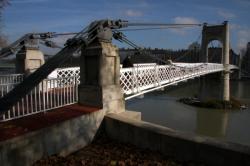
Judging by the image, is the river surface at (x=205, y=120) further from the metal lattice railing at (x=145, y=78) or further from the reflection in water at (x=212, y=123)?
the metal lattice railing at (x=145, y=78)

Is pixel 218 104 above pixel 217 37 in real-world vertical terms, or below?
below

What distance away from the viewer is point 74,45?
567cm

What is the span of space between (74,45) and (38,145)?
7.56 ft

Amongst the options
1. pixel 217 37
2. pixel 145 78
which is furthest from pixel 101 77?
pixel 217 37

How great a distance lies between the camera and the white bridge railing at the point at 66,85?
547cm

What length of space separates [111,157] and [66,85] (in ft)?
9.46

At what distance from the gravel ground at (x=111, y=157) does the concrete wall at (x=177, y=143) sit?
123 mm

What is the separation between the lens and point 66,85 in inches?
270

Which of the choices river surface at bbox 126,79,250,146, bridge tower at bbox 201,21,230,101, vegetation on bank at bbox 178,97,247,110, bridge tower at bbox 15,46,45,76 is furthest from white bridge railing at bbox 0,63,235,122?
bridge tower at bbox 201,21,230,101

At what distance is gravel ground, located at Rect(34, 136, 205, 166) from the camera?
4.19 metres

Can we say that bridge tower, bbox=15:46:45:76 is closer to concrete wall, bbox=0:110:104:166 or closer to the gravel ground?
concrete wall, bbox=0:110:104:166

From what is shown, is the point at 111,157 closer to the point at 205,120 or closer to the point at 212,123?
the point at 212,123

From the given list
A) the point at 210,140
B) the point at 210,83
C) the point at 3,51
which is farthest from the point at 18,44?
the point at 210,83

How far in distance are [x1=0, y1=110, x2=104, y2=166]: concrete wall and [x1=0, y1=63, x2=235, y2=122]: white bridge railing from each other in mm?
771
